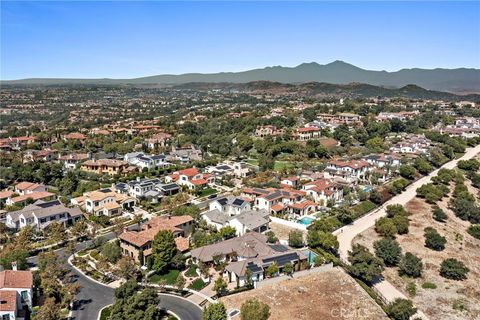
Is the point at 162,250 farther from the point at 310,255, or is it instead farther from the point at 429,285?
the point at 429,285

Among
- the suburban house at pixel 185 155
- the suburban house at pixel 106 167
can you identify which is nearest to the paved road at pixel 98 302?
the suburban house at pixel 106 167

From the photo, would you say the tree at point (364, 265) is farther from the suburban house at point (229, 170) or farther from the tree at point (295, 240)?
the suburban house at point (229, 170)

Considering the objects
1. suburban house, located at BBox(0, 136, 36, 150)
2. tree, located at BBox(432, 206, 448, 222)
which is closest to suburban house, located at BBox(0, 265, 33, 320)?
tree, located at BBox(432, 206, 448, 222)

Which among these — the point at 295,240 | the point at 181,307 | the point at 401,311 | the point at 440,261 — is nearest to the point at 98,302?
the point at 181,307

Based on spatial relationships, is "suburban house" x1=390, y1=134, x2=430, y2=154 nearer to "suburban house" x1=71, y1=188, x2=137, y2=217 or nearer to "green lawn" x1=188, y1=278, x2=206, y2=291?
"suburban house" x1=71, y1=188, x2=137, y2=217

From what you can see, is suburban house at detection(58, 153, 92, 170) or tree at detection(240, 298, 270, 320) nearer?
tree at detection(240, 298, 270, 320)

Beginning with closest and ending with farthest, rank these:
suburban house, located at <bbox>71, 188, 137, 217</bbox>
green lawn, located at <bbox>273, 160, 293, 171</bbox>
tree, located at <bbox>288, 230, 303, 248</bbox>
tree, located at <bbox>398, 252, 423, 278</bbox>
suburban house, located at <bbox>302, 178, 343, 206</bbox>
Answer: tree, located at <bbox>398, 252, 423, 278</bbox> → tree, located at <bbox>288, 230, 303, 248</bbox> → suburban house, located at <bbox>71, 188, 137, 217</bbox> → suburban house, located at <bbox>302, 178, 343, 206</bbox> → green lawn, located at <bbox>273, 160, 293, 171</bbox>

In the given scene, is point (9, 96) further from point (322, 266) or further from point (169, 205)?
point (322, 266)
